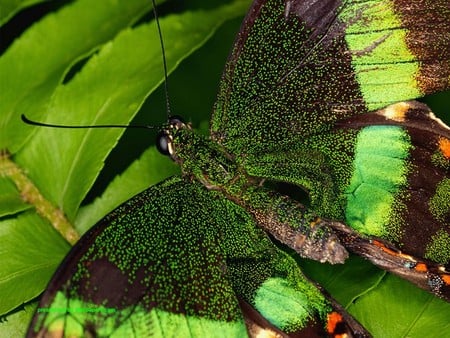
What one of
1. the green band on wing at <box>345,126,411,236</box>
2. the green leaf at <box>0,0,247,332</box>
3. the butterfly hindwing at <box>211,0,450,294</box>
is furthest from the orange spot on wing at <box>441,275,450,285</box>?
the green leaf at <box>0,0,247,332</box>

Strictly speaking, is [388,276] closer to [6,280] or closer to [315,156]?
[315,156]

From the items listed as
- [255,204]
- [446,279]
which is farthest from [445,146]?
[255,204]

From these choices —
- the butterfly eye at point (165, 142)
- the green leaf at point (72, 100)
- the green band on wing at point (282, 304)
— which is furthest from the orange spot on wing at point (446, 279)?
the green leaf at point (72, 100)

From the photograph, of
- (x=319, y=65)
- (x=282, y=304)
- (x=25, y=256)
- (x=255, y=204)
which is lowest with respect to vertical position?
(x=282, y=304)

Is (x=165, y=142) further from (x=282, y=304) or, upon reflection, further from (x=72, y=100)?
(x=282, y=304)

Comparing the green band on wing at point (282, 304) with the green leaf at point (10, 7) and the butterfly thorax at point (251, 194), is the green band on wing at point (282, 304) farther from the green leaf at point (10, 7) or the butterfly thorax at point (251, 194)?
the green leaf at point (10, 7)

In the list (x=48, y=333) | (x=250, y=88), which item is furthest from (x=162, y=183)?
(x=48, y=333)

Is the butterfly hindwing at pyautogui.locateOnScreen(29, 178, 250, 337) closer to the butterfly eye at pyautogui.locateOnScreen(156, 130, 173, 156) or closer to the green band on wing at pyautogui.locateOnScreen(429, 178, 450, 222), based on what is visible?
the butterfly eye at pyautogui.locateOnScreen(156, 130, 173, 156)
